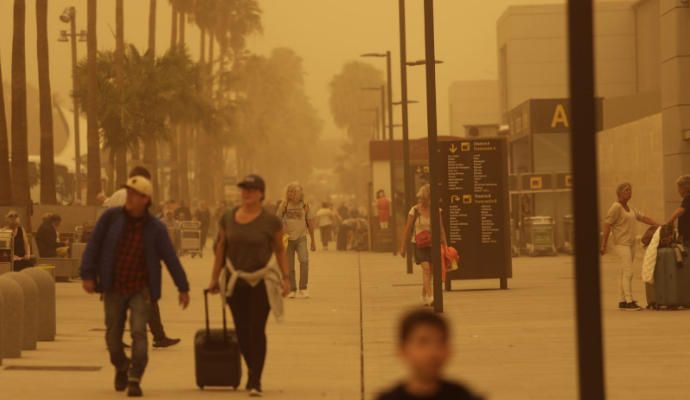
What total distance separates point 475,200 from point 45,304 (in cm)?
981

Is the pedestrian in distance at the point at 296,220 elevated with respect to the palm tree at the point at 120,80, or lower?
lower

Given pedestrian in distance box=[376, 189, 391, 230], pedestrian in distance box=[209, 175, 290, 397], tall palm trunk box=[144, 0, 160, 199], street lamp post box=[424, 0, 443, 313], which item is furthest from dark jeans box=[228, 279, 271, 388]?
pedestrian in distance box=[376, 189, 391, 230]

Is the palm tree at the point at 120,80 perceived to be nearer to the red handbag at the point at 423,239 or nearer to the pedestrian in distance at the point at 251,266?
the red handbag at the point at 423,239

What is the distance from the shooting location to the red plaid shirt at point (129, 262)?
12328 mm

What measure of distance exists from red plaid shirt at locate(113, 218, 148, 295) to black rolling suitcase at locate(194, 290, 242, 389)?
0.73 m

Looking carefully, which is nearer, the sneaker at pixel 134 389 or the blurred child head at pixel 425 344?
the blurred child head at pixel 425 344

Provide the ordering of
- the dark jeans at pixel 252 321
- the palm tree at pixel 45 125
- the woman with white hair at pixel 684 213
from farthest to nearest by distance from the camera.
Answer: the palm tree at pixel 45 125, the woman with white hair at pixel 684 213, the dark jeans at pixel 252 321

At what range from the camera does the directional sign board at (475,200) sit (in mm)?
25594

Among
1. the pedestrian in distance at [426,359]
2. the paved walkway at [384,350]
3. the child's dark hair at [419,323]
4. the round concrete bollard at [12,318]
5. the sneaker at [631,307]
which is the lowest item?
the paved walkway at [384,350]

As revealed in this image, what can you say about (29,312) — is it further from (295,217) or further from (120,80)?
(120,80)

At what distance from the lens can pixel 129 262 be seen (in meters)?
12.4

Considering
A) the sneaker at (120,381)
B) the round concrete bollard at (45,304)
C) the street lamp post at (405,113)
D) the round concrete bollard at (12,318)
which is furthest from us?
the street lamp post at (405,113)

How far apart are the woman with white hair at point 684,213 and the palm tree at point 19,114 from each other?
2105 centimetres

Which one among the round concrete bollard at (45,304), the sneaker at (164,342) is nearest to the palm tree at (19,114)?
the round concrete bollard at (45,304)
